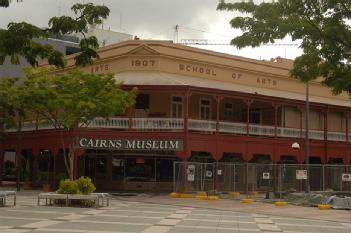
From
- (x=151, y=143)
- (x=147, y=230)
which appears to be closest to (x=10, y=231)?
(x=147, y=230)

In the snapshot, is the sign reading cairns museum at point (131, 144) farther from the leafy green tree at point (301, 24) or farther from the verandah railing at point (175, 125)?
the leafy green tree at point (301, 24)

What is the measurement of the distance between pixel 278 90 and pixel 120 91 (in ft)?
57.3

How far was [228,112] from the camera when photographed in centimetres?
4362

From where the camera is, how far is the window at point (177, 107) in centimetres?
3977

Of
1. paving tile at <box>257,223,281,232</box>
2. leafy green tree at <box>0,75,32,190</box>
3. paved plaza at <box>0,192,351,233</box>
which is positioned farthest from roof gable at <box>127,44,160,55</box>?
paving tile at <box>257,223,281,232</box>

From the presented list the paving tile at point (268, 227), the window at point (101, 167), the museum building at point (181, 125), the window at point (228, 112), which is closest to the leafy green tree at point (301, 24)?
the paving tile at point (268, 227)

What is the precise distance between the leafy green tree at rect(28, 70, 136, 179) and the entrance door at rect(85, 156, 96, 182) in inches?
262

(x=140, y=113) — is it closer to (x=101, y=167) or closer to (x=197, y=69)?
(x=101, y=167)

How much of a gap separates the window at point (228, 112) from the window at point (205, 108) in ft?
5.56

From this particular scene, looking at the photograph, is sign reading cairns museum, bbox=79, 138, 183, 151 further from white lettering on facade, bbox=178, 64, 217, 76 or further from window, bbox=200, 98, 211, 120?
white lettering on facade, bbox=178, 64, 217, 76

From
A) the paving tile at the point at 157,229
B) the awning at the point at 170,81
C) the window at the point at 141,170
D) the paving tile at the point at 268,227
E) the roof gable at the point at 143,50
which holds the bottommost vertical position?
the paving tile at the point at 268,227

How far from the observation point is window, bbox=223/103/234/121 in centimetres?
4337

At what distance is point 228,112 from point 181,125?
8.79m

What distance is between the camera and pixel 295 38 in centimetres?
1491
